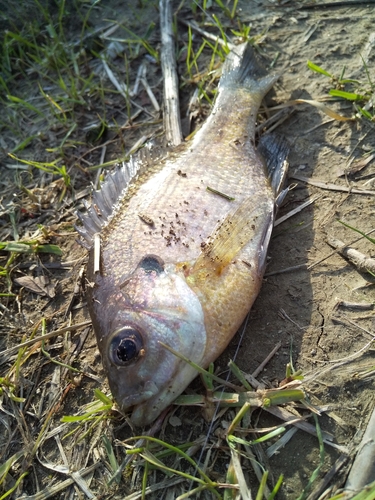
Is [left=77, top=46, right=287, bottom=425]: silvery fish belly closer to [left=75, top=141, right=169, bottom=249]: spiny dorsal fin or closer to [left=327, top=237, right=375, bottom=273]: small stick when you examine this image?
[left=75, top=141, right=169, bottom=249]: spiny dorsal fin

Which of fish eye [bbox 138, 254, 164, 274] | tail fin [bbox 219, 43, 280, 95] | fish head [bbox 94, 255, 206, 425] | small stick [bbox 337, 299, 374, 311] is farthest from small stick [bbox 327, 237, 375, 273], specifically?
tail fin [bbox 219, 43, 280, 95]

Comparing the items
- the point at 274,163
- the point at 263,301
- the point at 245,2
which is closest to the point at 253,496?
the point at 263,301

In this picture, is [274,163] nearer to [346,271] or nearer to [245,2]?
[346,271]

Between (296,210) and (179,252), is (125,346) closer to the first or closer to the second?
(179,252)

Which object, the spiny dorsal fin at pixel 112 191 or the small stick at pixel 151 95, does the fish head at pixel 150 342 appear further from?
the small stick at pixel 151 95

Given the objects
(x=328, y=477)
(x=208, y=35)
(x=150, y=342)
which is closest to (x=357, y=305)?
(x=328, y=477)
